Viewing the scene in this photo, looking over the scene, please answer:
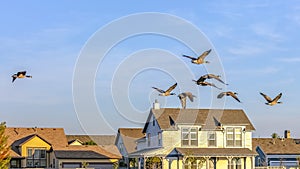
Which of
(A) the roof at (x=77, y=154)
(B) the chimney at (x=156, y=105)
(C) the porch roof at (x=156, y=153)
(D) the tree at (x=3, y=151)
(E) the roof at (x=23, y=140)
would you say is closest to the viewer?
(D) the tree at (x=3, y=151)

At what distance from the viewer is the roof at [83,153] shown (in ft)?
210

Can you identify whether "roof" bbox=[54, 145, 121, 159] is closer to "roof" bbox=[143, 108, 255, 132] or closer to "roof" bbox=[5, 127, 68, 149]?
"roof" bbox=[5, 127, 68, 149]

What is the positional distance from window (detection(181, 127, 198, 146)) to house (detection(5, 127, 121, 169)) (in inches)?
367

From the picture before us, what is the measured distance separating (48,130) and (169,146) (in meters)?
19.3

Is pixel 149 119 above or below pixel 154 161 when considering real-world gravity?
above

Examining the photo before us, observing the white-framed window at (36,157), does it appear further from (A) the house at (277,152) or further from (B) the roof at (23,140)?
(A) the house at (277,152)

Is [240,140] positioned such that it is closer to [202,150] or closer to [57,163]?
[202,150]

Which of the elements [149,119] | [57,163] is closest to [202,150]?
[149,119]

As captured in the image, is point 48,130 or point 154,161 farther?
point 48,130

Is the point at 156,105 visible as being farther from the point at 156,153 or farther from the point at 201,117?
the point at 156,153

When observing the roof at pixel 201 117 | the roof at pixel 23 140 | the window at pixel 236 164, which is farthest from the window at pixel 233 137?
the roof at pixel 23 140

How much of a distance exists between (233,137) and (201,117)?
11.2 feet

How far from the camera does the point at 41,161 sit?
224 feet

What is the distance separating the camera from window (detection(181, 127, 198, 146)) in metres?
59.1
